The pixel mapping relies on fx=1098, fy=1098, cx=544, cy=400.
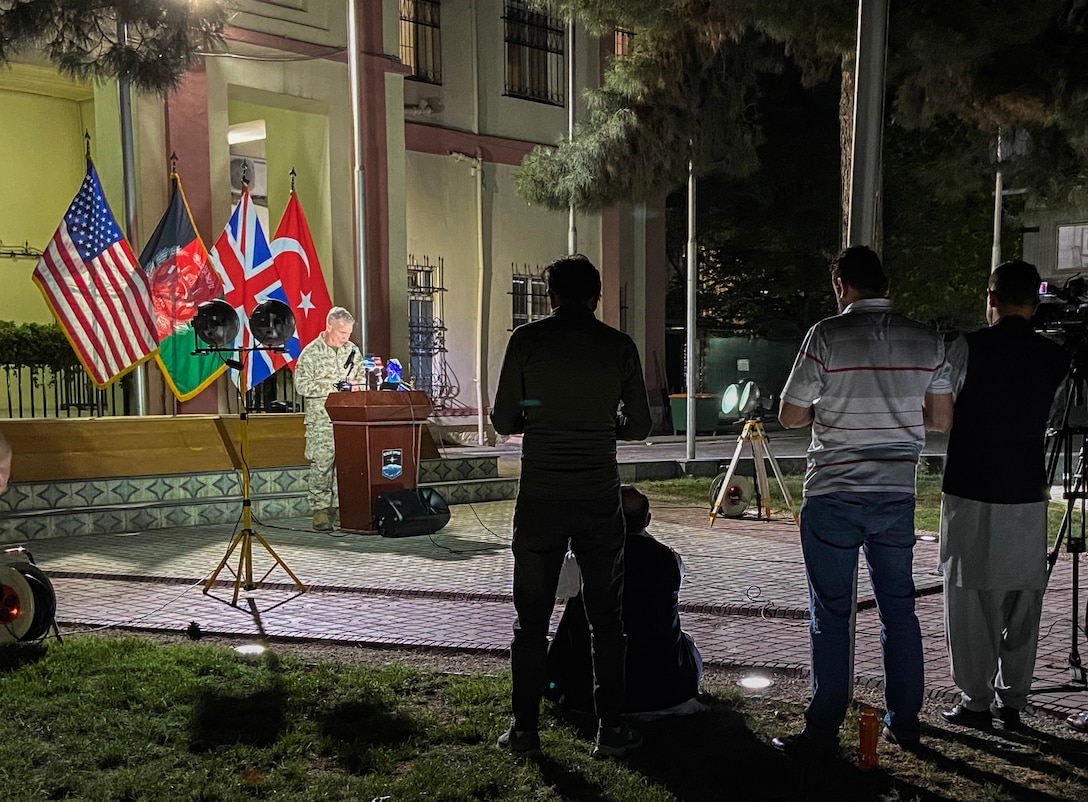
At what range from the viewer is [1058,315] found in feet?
17.0

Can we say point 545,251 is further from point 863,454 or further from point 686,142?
point 863,454

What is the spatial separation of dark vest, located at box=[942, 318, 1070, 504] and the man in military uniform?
7108 mm

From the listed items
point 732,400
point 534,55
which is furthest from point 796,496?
point 534,55

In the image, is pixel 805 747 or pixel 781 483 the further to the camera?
pixel 781 483

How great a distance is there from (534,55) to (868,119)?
1614 cm

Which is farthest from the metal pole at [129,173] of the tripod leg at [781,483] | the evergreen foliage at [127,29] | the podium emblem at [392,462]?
the tripod leg at [781,483]

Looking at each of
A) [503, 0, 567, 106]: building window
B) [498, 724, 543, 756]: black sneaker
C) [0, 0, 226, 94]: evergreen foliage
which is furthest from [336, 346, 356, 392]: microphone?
[503, 0, 567, 106]: building window

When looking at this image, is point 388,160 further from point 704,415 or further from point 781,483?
point 704,415

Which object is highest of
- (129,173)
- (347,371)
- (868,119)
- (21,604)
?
(129,173)

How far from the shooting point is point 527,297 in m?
21.9

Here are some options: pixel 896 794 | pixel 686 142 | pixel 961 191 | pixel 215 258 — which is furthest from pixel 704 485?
pixel 896 794

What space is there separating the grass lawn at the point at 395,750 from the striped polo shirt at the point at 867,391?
1.15m

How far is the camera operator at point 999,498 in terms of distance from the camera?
470 cm

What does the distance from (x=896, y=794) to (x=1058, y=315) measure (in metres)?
2.42
